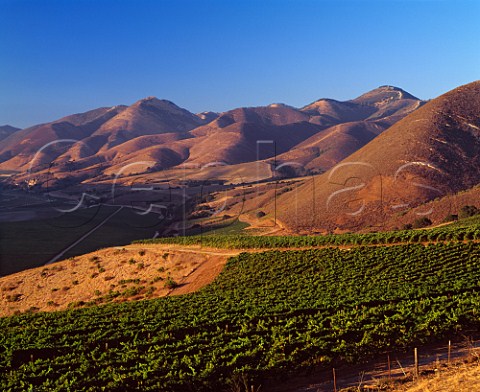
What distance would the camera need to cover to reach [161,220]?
321 feet

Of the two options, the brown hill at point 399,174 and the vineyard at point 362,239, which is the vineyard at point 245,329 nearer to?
the vineyard at point 362,239

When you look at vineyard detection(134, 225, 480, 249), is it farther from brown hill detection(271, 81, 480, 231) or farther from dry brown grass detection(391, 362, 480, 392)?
dry brown grass detection(391, 362, 480, 392)

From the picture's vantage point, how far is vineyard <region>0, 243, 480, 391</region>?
1616 centimetres

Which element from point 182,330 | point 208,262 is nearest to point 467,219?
point 208,262

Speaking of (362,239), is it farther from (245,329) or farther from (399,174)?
(399,174)

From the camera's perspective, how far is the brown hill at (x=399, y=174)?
6944 cm

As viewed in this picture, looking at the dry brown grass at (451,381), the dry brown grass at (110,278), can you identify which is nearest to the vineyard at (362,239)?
the dry brown grass at (110,278)

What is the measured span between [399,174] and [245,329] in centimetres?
6192

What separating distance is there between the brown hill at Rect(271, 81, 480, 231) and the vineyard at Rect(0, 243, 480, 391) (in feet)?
118

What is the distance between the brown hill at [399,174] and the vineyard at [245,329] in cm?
3590

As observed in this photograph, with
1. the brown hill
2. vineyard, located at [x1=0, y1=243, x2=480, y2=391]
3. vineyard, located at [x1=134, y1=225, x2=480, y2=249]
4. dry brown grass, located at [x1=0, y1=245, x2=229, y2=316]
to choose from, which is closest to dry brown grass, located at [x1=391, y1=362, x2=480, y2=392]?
vineyard, located at [x1=0, y1=243, x2=480, y2=391]

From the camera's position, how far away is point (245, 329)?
20.4m

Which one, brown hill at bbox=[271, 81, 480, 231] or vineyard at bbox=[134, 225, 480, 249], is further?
brown hill at bbox=[271, 81, 480, 231]

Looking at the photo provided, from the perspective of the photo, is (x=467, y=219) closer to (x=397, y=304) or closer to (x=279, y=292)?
(x=279, y=292)
